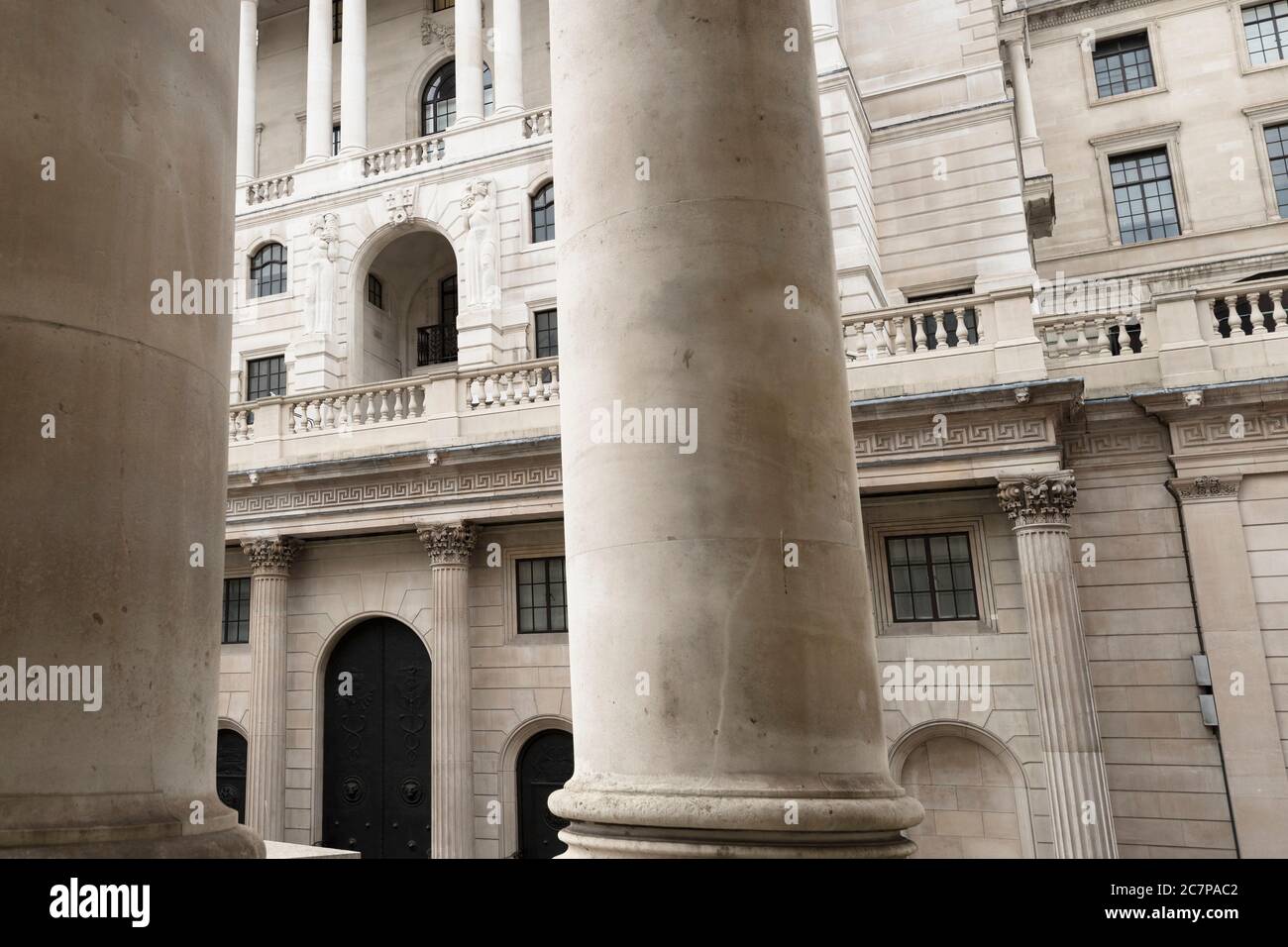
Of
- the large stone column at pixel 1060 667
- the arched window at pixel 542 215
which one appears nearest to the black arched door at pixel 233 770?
the arched window at pixel 542 215

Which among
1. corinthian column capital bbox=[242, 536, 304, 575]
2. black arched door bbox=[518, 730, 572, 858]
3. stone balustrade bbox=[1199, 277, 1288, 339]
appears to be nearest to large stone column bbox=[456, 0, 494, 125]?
corinthian column capital bbox=[242, 536, 304, 575]

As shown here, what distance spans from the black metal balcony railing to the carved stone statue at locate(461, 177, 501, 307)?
4.08m

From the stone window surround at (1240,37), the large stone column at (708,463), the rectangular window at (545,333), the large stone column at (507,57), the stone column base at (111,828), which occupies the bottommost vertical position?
the stone column base at (111,828)

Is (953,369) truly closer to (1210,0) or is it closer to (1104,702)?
(1104,702)

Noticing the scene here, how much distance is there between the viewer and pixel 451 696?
21453 mm

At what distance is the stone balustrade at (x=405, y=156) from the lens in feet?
91.8

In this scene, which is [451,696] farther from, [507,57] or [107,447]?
[107,447]

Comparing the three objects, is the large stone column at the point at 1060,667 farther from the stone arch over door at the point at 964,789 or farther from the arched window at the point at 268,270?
the arched window at the point at 268,270

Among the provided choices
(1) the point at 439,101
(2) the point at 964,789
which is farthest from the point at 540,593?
(1) the point at 439,101

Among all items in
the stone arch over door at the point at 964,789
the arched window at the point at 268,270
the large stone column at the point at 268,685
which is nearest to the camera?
the stone arch over door at the point at 964,789

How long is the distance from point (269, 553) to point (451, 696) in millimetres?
5871

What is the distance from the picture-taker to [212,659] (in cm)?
456

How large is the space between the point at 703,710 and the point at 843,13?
1061 inches

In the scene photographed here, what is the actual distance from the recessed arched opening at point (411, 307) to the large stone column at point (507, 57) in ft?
14.1
